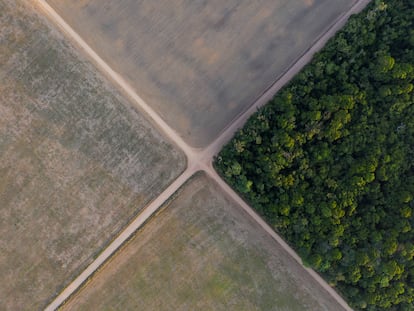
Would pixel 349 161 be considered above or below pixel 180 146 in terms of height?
below

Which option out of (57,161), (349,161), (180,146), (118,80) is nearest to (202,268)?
(180,146)

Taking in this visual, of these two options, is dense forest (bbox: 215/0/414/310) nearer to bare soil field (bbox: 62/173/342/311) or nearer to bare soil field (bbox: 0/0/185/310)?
bare soil field (bbox: 62/173/342/311)

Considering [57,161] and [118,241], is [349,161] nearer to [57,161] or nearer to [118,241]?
[118,241]

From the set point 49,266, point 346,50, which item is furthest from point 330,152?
point 49,266

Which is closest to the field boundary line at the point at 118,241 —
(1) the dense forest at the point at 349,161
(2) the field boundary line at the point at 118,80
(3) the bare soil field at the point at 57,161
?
(3) the bare soil field at the point at 57,161

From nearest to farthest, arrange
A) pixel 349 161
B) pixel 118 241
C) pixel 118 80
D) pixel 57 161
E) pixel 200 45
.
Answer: pixel 349 161
pixel 118 241
pixel 57 161
pixel 118 80
pixel 200 45

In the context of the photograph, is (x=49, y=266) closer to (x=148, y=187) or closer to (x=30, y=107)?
(x=148, y=187)
